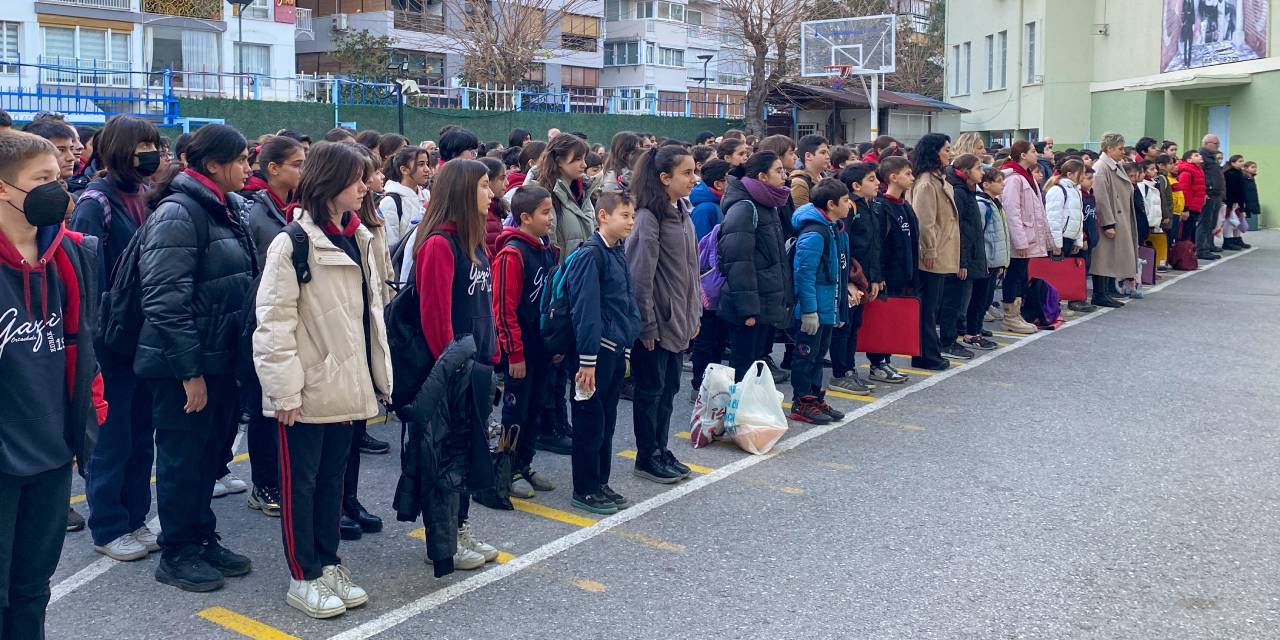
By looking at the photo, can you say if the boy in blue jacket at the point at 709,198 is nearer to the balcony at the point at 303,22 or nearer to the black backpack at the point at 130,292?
the black backpack at the point at 130,292

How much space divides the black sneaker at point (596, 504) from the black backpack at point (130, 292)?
234 cm

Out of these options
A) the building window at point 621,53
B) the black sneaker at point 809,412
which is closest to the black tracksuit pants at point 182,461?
the black sneaker at point 809,412

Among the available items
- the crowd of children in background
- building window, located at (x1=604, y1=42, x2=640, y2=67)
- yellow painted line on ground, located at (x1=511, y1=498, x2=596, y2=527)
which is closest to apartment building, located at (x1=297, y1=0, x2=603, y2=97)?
Result: building window, located at (x1=604, y1=42, x2=640, y2=67)

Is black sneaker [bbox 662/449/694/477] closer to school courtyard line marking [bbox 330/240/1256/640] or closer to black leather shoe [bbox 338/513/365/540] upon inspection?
school courtyard line marking [bbox 330/240/1256/640]

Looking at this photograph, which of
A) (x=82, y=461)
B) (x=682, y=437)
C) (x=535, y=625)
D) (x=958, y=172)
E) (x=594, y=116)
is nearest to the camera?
(x=82, y=461)

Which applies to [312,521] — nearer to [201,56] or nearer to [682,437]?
[682,437]

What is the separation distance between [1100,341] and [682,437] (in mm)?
5751

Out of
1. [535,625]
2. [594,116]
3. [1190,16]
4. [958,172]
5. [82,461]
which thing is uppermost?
[1190,16]

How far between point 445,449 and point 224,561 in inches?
45.6

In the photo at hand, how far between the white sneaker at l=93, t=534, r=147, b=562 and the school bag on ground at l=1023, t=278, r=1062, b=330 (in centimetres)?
970

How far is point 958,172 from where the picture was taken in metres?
10.3

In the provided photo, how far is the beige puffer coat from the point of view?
446 cm

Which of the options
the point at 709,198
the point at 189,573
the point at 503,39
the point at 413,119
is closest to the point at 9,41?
the point at 503,39

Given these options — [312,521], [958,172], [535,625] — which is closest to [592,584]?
[535,625]
